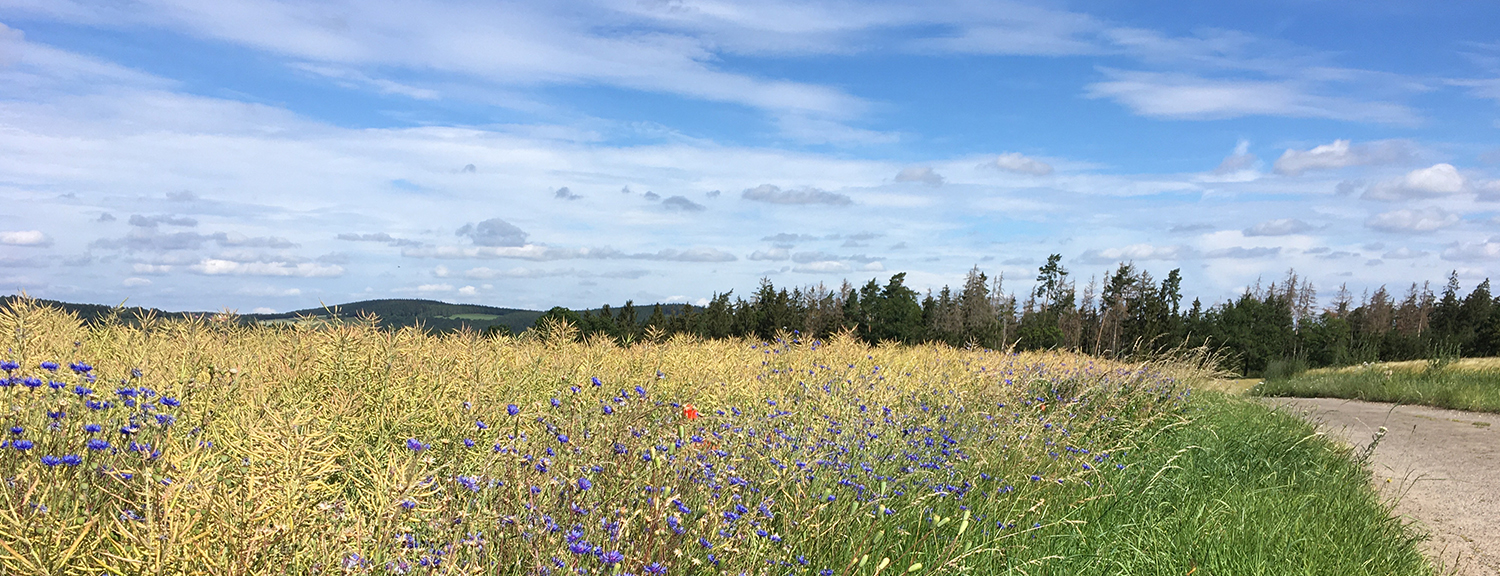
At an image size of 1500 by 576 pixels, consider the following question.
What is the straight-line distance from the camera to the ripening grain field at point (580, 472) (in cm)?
215

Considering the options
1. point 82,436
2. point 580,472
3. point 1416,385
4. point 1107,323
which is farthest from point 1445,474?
point 1107,323

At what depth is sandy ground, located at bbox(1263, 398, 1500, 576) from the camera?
196 inches

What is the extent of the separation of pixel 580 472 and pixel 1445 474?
7.77m

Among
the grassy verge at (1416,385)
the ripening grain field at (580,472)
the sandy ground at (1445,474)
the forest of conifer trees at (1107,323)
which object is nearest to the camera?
the ripening grain field at (580,472)

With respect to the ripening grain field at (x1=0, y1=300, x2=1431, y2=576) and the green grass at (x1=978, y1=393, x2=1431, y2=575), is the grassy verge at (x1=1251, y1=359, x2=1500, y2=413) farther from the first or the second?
the ripening grain field at (x1=0, y1=300, x2=1431, y2=576)

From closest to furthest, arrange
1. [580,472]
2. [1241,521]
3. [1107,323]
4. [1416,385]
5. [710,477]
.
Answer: [580,472] < [710,477] < [1241,521] < [1416,385] < [1107,323]

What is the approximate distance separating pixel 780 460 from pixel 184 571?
2062mm

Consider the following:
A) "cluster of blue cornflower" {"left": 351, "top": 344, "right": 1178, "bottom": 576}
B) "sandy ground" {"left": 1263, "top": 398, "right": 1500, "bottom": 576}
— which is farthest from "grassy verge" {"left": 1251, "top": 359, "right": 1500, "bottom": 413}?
"cluster of blue cornflower" {"left": 351, "top": 344, "right": 1178, "bottom": 576}

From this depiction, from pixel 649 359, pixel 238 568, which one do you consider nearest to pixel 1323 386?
pixel 649 359

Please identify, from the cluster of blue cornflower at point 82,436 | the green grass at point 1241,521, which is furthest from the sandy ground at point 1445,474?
the cluster of blue cornflower at point 82,436

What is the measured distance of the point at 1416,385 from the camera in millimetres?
12750

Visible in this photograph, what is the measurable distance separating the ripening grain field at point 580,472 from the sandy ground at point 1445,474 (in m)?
0.38

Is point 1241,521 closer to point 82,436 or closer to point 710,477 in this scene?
point 710,477

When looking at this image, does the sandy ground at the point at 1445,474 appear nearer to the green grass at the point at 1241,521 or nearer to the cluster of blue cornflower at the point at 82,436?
the green grass at the point at 1241,521
